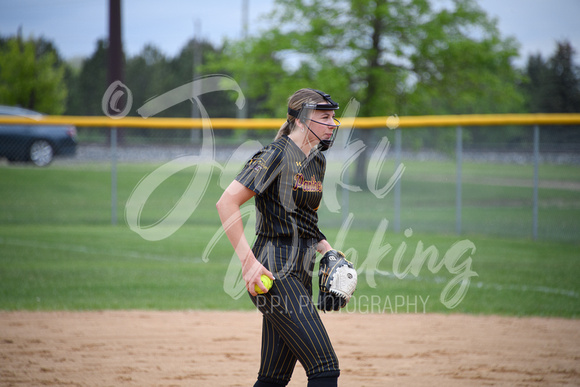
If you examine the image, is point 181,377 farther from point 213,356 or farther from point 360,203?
point 360,203

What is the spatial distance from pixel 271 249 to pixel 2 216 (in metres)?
13.7

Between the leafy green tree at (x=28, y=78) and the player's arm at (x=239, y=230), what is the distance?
2693 cm

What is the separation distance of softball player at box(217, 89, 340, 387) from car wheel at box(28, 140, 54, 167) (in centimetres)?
1484

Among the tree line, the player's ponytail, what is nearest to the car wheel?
the tree line

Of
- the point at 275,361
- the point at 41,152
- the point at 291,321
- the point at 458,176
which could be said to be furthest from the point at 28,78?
the point at 291,321

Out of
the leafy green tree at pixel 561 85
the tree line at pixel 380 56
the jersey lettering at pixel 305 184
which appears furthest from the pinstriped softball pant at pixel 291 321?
the leafy green tree at pixel 561 85

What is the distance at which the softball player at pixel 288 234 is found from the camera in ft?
9.23

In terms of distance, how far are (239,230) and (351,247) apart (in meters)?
8.13

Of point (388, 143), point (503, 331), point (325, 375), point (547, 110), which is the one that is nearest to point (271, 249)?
point (325, 375)

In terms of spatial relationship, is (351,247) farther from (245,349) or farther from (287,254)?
(287,254)

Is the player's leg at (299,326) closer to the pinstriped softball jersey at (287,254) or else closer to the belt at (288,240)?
the pinstriped softball jersey at (287,254)

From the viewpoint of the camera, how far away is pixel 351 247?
10812 mm

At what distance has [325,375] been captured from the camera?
9.04 ft

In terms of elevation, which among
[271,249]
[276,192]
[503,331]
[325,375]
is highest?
[276,192]
